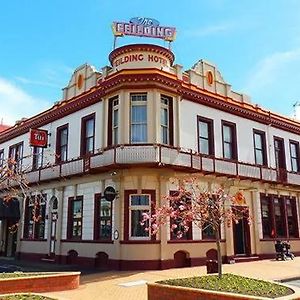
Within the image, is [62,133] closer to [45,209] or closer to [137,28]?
[45,209]

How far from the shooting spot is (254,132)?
2333cm

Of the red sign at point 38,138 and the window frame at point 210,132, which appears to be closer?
the window frame at point 210,132

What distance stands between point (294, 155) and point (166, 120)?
11.6 meters

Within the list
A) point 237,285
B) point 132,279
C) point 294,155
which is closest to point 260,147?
point 294,155

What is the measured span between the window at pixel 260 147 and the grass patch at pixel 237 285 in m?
14.1

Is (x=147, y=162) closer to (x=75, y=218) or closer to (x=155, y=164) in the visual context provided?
(x=155, y=164)

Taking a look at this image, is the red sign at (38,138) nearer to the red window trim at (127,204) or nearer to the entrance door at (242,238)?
the red window trim at (127,204)

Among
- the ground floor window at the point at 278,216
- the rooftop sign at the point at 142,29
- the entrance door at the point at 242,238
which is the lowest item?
the entrance door at the point at 242,238

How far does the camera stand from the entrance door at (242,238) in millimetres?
20906

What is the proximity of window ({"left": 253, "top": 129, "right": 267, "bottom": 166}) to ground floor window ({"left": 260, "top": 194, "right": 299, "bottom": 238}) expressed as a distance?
2.07m

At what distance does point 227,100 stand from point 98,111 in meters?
7.19

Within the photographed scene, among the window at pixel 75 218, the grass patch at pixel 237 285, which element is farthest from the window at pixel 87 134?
the grass patch at pixel 237 285

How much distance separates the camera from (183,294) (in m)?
8.57

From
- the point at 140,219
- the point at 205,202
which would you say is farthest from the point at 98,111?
the point at 205,202
